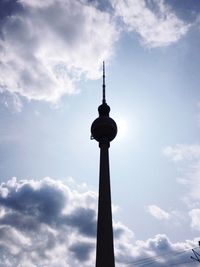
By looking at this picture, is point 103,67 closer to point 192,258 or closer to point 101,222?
point 101,222

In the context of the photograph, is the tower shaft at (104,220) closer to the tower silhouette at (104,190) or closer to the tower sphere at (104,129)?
the tower silhouette at (104,190)

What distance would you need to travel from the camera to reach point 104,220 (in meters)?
57.7

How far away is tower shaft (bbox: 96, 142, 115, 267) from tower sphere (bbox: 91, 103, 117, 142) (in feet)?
9.94

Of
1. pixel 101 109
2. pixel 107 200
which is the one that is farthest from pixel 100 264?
pixel 101 109

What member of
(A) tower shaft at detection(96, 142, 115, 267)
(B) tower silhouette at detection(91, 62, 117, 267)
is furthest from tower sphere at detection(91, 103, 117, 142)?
(A) tower shaft at detection(96, 142, 115, 267)

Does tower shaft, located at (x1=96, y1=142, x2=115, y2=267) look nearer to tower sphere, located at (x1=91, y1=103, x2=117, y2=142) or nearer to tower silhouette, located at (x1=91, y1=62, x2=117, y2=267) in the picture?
tower silhouette, located at (x1=91, y1=62, x2=117, y2=267)

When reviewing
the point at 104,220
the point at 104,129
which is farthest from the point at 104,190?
the point at 104,129

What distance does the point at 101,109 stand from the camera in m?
73.0

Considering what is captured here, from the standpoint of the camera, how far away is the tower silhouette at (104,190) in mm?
53969

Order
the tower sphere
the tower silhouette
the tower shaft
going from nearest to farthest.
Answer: the tower shaft < the tower silhouette < the tower sphere

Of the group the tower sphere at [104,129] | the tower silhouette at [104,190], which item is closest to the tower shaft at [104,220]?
the tower silhouette at [104,190]

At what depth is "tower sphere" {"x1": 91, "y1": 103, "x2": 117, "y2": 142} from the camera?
68.6m

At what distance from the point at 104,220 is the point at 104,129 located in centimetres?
2121

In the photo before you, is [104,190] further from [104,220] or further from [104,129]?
[104,129]
